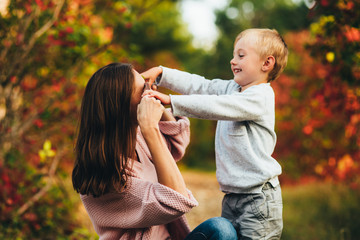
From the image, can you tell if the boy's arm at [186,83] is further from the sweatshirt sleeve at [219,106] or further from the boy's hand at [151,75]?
the sweatshirt sleeve at [219,106]

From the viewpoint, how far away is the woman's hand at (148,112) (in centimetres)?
182

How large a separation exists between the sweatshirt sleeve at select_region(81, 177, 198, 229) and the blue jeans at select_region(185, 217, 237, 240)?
0.48 feet

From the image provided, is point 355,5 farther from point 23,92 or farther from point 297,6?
point 297,6

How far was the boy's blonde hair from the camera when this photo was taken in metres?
2.13

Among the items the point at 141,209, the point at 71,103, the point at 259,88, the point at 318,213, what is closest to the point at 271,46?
the point at 259,88

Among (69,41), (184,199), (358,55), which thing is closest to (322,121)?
(358,55)

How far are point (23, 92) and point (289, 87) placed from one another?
7.33 metres

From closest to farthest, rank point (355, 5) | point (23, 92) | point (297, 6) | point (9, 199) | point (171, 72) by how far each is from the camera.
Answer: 1. point (171, 72)
2. point (355, 5)
3. point (9, 199)
4. point (23, 92)
5. point (297, 6)

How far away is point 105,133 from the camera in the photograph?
75.9 inches

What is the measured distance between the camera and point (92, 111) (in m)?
1.93

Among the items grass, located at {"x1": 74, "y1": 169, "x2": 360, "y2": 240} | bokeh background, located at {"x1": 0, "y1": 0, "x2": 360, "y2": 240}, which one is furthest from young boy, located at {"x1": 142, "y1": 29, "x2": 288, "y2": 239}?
grass, located at {"x1": 74, "y1": 169, "x2": 360, "y2": 240}

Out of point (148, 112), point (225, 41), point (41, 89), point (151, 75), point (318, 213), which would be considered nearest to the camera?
point (148, 112)

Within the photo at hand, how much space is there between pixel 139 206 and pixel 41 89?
3.37 metres

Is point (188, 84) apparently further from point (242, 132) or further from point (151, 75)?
point (242, 132)
